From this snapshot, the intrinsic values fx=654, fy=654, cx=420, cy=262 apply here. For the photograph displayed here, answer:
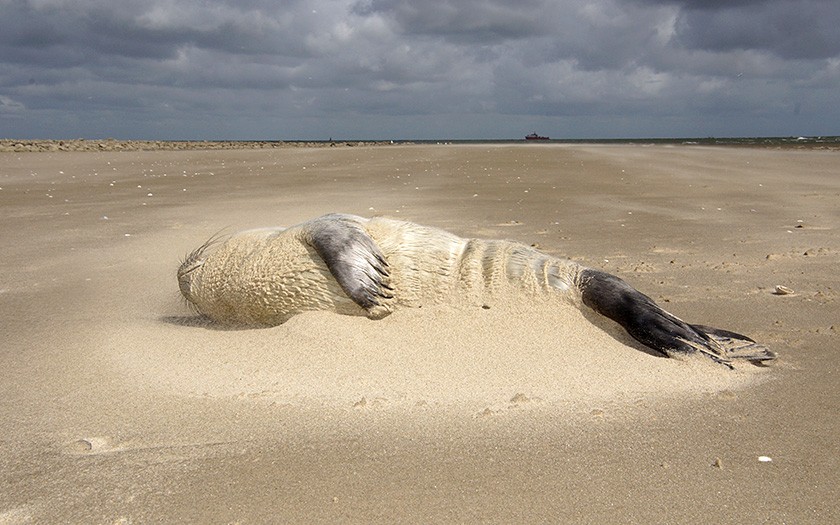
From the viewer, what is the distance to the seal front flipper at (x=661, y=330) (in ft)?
13.6

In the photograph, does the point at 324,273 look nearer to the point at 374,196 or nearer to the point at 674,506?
the point at 674,506

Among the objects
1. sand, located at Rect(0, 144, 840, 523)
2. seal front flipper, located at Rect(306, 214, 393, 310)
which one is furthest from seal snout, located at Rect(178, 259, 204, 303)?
seal front flipper, located at Rect(306, 214, 393, 310)

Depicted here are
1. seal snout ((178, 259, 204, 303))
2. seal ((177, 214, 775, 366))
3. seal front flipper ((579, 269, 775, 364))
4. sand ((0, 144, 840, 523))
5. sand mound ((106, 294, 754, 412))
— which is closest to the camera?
sand ((0, 144, 840, 523))

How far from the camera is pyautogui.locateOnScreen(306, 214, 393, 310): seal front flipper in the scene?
432 centimetres

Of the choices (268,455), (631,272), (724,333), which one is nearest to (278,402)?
(268,455)

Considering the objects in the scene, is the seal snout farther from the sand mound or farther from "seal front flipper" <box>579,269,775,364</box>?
"seal front flipper" <box>579,269,775,364</box>

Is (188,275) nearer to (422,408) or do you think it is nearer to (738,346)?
(422,408)

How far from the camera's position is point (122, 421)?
3.42m

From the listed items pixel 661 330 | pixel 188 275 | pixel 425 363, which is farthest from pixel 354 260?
pixel 661 330

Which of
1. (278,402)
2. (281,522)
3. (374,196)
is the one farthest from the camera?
(374,196)

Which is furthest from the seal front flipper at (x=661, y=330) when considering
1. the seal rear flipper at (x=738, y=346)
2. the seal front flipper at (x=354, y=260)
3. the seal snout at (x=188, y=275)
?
A: the seal snout at (x=188, y=275)

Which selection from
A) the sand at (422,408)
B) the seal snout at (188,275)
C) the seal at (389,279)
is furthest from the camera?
the seal snout at (188,275)

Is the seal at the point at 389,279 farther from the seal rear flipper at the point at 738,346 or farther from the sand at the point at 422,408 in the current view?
the sand at the point at 422,408

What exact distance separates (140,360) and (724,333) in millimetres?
3895
